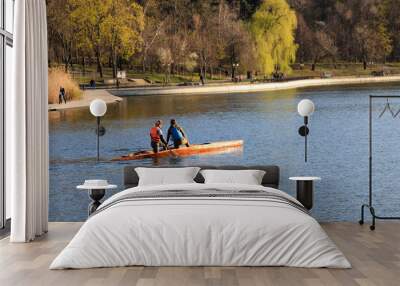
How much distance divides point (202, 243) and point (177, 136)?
320 cm

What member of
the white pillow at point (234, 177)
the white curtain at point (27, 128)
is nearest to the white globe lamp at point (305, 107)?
the white pillow at point (234, 177)

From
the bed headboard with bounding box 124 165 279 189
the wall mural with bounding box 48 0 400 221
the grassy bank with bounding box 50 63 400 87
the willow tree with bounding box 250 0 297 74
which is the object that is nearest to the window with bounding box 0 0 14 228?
the wall mural with bounding box 48 0 400 221

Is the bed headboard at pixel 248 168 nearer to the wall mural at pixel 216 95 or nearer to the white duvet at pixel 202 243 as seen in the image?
the wall mural at pixel 216 95

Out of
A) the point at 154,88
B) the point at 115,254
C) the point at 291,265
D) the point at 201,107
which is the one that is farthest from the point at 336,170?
the point at 115,254

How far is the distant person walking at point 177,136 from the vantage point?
847cm

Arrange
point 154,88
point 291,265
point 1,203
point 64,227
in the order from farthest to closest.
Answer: point 154,88, point 64,227, point 1,203, point 291,265

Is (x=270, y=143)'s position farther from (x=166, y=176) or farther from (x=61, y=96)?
(x=61, y=96)

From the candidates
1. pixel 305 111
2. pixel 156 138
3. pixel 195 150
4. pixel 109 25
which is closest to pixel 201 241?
pixel 195 150

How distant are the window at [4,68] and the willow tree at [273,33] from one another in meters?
3.05

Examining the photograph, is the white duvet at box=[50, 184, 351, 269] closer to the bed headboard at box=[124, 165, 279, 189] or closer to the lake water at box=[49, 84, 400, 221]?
the bed headboard at box=[124, 165, 279, 189]

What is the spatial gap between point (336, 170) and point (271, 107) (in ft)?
3.73

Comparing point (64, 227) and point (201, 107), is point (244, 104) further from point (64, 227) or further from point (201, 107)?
point (64, 227)

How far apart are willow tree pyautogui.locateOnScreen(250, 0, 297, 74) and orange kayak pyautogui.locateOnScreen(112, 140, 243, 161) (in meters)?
1.17

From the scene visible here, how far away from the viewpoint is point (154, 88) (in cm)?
895
